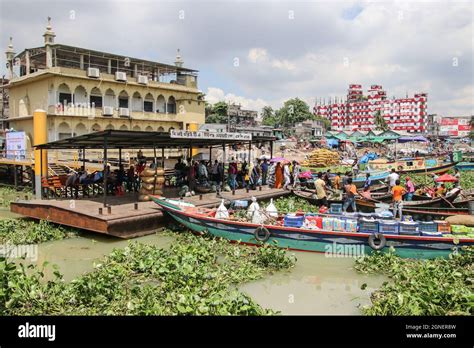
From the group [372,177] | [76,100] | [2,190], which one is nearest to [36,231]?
[2,190]

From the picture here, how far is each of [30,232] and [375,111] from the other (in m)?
130

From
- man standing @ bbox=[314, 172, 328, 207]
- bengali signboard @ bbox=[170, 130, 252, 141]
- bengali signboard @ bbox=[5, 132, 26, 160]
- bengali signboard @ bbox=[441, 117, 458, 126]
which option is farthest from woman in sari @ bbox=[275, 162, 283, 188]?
bengali signboard @ bbox=[441, 117, 458, 126]

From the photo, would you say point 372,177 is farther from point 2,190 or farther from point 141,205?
point 2,190

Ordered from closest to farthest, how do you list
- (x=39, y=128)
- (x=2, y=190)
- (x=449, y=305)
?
(x=449, y=305) < (x=39, y=128) < (x=2, y=190)

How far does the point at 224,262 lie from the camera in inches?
386

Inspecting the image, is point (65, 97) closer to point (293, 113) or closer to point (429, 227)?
point (429, 227)

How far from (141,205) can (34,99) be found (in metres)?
22.4

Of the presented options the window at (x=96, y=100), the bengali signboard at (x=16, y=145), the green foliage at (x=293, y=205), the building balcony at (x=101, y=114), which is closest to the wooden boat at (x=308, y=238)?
the green foliage at (x=293, y=205)

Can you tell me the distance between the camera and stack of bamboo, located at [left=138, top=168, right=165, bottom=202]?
14.5m

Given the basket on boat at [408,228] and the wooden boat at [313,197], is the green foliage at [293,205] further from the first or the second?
the basket on boat at [408,228]

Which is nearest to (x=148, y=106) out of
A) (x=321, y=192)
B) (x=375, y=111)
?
(x=321, y=192)

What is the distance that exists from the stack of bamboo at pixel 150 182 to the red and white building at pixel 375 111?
104323mm

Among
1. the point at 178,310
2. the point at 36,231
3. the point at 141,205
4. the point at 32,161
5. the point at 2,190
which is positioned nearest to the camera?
the point at 178,310

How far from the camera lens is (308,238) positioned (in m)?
10.4
